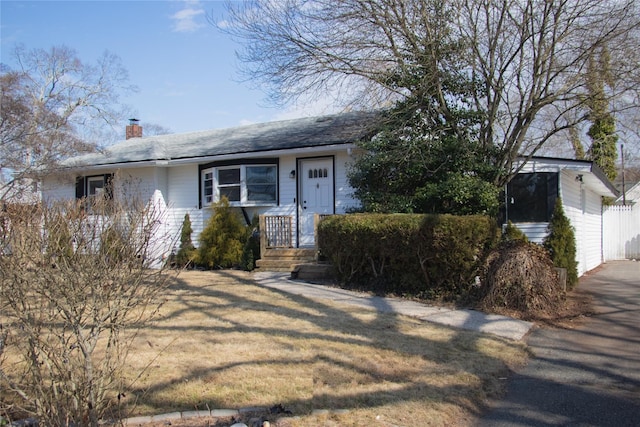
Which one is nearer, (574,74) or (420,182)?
(574,74)

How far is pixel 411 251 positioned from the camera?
9805mm

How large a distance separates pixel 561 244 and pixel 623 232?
42.8ft

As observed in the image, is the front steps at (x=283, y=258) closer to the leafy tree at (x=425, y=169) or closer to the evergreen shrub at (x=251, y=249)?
the evergreen shrub at (x=251, y=249)

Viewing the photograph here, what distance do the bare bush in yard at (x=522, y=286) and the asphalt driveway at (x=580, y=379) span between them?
0.80 m

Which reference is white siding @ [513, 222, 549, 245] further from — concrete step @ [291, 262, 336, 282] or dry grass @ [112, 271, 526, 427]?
dry grass @ [112, 271, 526, 427]

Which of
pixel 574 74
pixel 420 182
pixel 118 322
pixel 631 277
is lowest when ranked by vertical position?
pixel 631 277

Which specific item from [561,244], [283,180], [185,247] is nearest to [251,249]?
[283,180]

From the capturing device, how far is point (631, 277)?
14422 mm

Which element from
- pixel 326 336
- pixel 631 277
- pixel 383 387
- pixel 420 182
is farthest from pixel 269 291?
pixel 631 277

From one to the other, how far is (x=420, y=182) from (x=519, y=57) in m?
3.58

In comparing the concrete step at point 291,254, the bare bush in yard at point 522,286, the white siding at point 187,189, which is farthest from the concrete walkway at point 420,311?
the white siding at point 187,189

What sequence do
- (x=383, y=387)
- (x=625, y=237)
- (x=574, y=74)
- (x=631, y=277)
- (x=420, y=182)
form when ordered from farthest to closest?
(x=625, y=237), (x=631, y=277), (x=420, y=182), (x=574, y=74), (x=383, y=387)

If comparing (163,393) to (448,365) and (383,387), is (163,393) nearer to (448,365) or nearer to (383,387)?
(383,387)

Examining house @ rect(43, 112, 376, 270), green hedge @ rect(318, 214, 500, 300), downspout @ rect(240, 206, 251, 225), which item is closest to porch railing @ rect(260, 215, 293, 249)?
house @ rect(43, 112, 376, 270)
